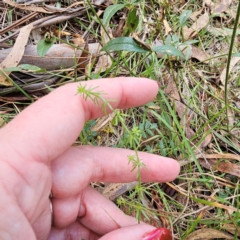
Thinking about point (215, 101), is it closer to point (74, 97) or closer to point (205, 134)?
point (205, 134)

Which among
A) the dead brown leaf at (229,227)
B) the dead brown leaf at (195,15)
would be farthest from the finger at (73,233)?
the dead brown leaf at (195,15)

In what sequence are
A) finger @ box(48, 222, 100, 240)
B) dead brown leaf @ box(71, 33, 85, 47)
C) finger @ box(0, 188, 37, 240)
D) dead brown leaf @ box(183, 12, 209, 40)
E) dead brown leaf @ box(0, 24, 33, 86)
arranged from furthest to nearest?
dead brown leaf @ box(183, 12, 209, 40) < dead brown leaf @ box(71, 33, 85, 47) < dead brown leaf @ box(0, 24, 33, 86) < finger @ box(48, 222, 100, 240) < finger @ box(0, 188, 37, 240)

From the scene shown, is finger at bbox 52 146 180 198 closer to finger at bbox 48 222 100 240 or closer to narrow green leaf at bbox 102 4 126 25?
finger at bbox 48 222 100 240

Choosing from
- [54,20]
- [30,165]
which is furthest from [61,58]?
Result: [30,165]

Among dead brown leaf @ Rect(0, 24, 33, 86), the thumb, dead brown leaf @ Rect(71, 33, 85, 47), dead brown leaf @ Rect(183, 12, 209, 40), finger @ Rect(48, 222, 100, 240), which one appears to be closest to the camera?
the thumb

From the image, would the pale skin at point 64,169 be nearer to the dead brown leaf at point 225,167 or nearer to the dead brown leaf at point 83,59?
the dead brown leaf at point 225,167

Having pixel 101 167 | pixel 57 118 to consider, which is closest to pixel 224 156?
pixel 101 167

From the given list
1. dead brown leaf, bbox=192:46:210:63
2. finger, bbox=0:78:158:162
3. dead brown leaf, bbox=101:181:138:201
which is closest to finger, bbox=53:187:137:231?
dead brown leaf, bbox=101:181:138:201
